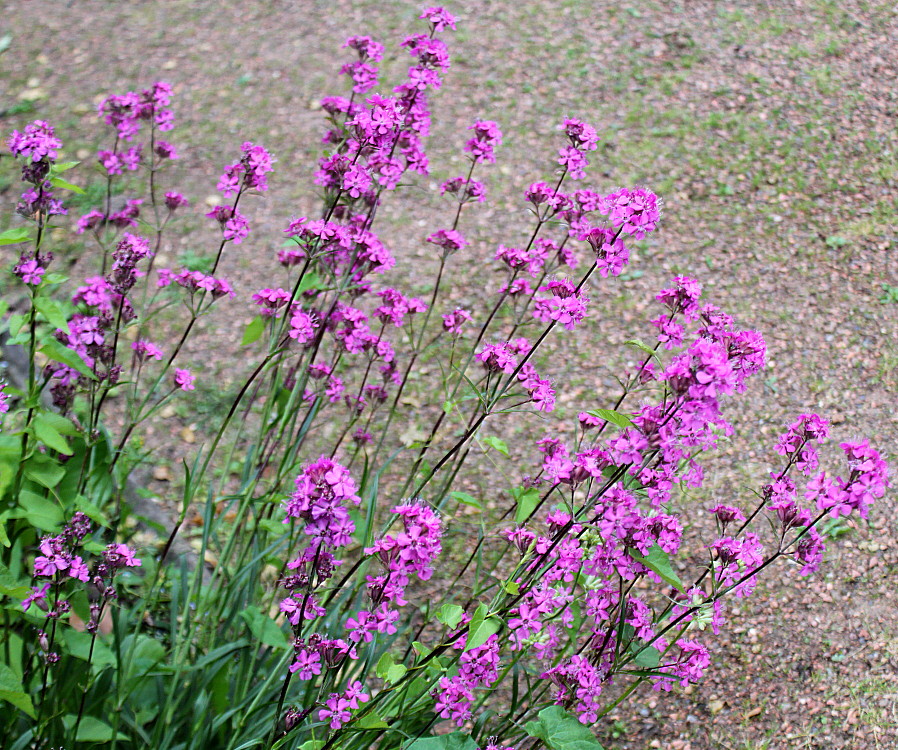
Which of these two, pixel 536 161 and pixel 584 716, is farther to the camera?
pixel 536 161

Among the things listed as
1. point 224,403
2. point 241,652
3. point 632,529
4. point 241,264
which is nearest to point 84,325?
point 241,652

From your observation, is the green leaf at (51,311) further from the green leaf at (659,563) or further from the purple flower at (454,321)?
the green leaf at (659,563)

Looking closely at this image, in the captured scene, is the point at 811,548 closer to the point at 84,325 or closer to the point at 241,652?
the point at 241,652

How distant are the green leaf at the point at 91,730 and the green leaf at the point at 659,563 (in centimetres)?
125

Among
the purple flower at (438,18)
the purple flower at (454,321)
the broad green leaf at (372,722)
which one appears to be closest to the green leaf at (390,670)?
the broad green leaf at (372,722)

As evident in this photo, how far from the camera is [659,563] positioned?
5.32 feet

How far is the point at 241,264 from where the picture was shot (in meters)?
4.29

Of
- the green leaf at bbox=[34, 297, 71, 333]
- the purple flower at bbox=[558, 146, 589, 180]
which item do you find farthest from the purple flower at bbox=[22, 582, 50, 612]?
the purple flower at bbox=[558, 146, 589, 180]

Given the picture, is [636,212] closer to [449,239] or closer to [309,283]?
[449,239]

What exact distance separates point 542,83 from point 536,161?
772mm

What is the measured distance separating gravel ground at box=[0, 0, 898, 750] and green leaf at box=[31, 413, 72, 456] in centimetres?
142

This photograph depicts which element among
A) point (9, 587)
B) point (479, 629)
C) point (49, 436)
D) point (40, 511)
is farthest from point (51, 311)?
point (479, 629)

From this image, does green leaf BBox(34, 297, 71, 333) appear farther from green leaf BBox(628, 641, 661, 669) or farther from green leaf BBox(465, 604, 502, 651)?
green leaf BBox(628, 641, 661, 669)

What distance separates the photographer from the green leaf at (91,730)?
1916 mm
